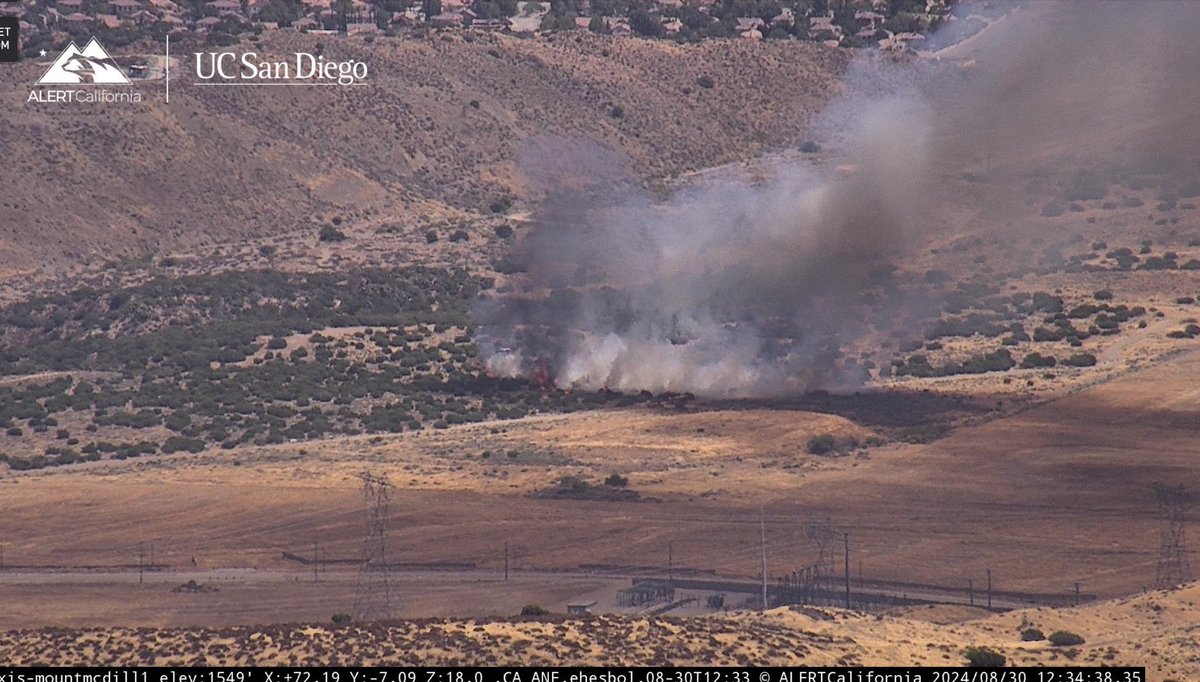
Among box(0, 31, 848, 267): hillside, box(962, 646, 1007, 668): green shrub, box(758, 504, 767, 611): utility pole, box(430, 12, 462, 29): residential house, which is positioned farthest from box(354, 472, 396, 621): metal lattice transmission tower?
box(430, 12, 462, 29): residential house

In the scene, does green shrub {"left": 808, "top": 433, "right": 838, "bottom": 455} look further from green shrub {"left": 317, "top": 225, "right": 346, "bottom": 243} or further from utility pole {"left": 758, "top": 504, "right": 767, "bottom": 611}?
green shrub {"left": 317, "top": 225, "right": 346, "bottom": 243}

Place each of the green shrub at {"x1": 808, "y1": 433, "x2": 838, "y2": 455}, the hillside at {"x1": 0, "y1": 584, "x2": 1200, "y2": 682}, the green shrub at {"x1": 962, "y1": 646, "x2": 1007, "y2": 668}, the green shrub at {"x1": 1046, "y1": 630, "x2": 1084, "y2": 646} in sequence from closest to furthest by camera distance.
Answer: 1. the hillside at {"x1": 0, "y1": 584, "x2": 1200, "y2": 682}
2. the green shrub at {"x1": 962, "y1": 646, "x2": 1007, "y2": 668}
3. the green shrub at {"x1": 1046, "y1": 630, "x2": 1084, "y2": 646}
4. the green shrub at {"x1": 808, "y1": 433, "x2": 838, "y2": 455}

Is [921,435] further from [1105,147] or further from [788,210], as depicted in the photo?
[1105,147]

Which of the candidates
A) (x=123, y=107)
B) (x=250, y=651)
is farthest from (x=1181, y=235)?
(x=250, y=651)

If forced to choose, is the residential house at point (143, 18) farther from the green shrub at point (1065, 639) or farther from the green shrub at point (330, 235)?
the green shrub at point (1065, 639)

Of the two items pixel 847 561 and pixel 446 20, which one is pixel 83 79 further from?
pixel 847 561

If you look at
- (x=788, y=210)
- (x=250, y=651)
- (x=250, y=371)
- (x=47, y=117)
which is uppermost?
(x=47, y=117)

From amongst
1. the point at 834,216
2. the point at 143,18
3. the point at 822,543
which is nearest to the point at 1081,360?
the point at 834,216
